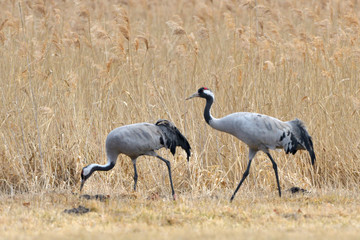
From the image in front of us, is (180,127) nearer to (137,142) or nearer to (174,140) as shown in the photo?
(174,140)

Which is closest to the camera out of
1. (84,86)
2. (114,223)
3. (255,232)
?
(255,232)

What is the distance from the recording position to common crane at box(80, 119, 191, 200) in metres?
6.68

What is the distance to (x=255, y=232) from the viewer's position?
5020 millimetres

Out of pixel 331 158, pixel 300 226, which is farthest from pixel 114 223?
pixel 331 158

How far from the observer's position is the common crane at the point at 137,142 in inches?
263

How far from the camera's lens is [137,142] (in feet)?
Answer: 21.9

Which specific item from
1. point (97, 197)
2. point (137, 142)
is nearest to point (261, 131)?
point (137, 142)

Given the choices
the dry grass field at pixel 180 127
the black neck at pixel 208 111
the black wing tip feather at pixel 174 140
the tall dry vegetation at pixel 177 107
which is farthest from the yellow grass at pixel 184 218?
the black neck at pixel 208 111

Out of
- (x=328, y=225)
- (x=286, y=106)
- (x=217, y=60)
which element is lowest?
(x=328, y=225)

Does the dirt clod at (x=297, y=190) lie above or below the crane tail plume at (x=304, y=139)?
below

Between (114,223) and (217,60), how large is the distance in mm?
4702

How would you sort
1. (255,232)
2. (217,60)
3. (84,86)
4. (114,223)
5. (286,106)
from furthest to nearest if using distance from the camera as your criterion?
(217,60) < (84,86) < (286,106) < (114,223) < (255,232)

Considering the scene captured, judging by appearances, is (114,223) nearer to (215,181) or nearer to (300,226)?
(300,226)

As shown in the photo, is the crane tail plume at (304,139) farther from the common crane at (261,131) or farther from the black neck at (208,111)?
the black neck at (208,111)
